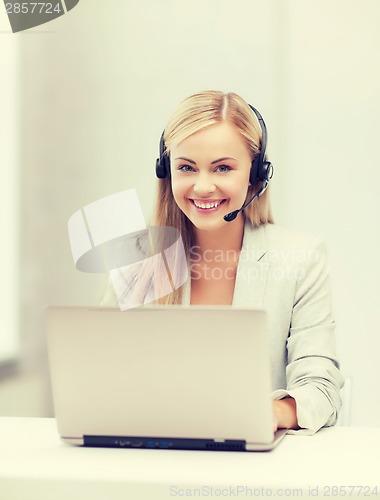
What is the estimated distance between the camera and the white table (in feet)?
2.89

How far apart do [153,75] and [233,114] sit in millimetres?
1004

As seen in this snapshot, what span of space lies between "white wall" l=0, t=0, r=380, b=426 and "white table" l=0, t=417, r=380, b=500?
138 cm

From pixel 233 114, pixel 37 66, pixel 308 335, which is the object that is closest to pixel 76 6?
pixel 37 66

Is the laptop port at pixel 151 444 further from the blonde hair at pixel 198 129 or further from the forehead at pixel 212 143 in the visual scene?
the forehead at pixel 212 143

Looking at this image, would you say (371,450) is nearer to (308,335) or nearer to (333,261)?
(308,335)

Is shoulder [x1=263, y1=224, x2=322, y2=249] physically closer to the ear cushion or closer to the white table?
the ear cushion

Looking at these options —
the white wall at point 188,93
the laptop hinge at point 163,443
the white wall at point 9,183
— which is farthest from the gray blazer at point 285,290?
the white wall at point 9,183

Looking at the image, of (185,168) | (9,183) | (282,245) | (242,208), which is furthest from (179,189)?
(9,183)

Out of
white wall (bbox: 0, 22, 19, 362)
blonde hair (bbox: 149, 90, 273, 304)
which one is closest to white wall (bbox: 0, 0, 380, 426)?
white wall (bbox: 0, 22, 19, 362)

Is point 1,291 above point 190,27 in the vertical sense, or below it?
below

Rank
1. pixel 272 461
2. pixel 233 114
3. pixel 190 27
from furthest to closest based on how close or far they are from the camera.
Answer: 1. pixel 190 27
2. pixel 233 114
3. pixel 272 461

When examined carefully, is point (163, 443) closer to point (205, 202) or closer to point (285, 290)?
point (285, 290)

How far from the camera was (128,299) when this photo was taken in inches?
66.4

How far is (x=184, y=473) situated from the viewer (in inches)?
35.8
